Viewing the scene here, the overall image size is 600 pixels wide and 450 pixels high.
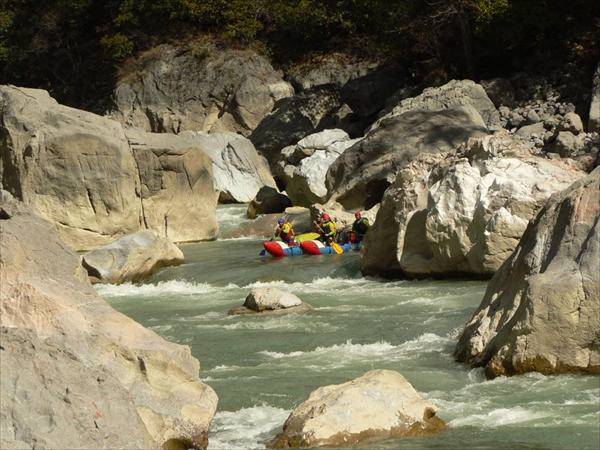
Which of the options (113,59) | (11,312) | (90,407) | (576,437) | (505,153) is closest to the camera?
(90,407)

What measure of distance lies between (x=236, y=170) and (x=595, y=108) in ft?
30.8

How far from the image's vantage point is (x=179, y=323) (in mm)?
13273

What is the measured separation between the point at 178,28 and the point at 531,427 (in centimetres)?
3643

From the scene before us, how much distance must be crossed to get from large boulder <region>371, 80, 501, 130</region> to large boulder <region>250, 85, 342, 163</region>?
19.9 feet

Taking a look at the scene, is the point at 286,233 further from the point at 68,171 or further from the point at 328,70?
the point at 328,70

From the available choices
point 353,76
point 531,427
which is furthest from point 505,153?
point 353,76

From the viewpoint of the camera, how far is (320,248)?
63.1ft

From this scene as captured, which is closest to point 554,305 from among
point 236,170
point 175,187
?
point 175,187

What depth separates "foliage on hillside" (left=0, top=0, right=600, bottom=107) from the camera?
2916 centimetres

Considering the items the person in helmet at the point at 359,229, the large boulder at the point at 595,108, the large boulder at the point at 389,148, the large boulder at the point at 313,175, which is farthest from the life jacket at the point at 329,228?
the large boulder at the point at 595,108

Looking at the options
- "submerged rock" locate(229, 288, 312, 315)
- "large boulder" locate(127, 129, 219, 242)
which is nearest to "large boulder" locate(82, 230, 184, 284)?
"large boulder" locate(127, 129, 219, 242)

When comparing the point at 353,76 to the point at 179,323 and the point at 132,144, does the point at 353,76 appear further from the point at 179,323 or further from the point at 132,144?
the point at 179,323

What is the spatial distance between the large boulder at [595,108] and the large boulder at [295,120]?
9.03 metres

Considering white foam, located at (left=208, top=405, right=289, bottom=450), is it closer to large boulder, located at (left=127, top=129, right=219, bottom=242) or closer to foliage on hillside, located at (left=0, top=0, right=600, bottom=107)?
large boulder, located at (left=127, top=129, right=219, bottom=242)
